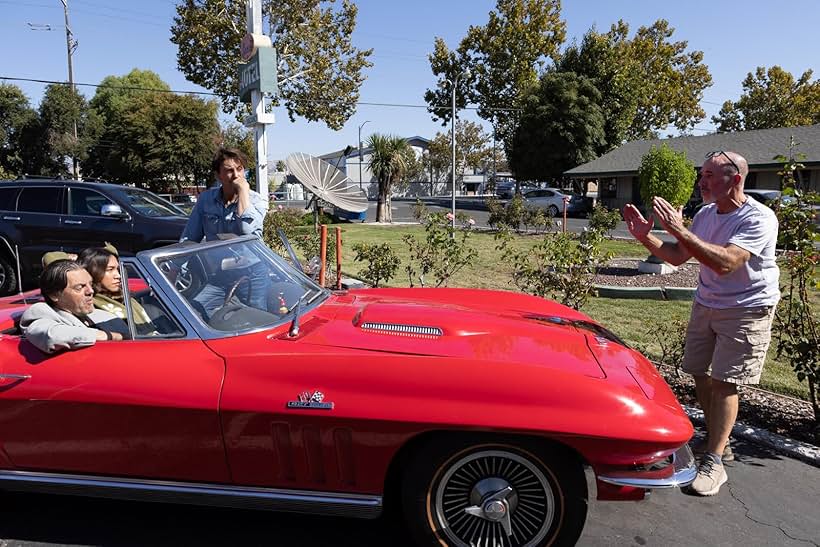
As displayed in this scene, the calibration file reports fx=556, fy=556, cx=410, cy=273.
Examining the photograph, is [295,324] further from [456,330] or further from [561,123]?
[561,123]

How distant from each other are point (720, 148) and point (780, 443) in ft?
99.2

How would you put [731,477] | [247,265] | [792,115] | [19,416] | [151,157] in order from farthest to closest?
[792,115], [151,157], [731,477], [247,265], [19,416]

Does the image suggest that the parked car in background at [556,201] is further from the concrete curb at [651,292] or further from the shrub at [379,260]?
the shrub at [379,260]

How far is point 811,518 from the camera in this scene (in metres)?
2.83

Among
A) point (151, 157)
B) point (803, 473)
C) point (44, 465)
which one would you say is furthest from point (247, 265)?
point (151, 157)

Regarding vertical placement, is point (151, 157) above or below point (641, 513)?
above

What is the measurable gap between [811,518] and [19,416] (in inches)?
152

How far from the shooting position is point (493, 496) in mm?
2268

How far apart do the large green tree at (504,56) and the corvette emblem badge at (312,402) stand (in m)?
37.3

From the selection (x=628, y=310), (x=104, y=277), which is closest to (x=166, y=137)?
(x=628, y=310)

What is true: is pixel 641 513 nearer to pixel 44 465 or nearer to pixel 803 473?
pixel 803 473

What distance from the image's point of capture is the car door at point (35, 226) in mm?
8430

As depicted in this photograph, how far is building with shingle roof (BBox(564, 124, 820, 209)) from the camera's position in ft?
85.9

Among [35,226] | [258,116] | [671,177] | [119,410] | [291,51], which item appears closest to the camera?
[119,410]
